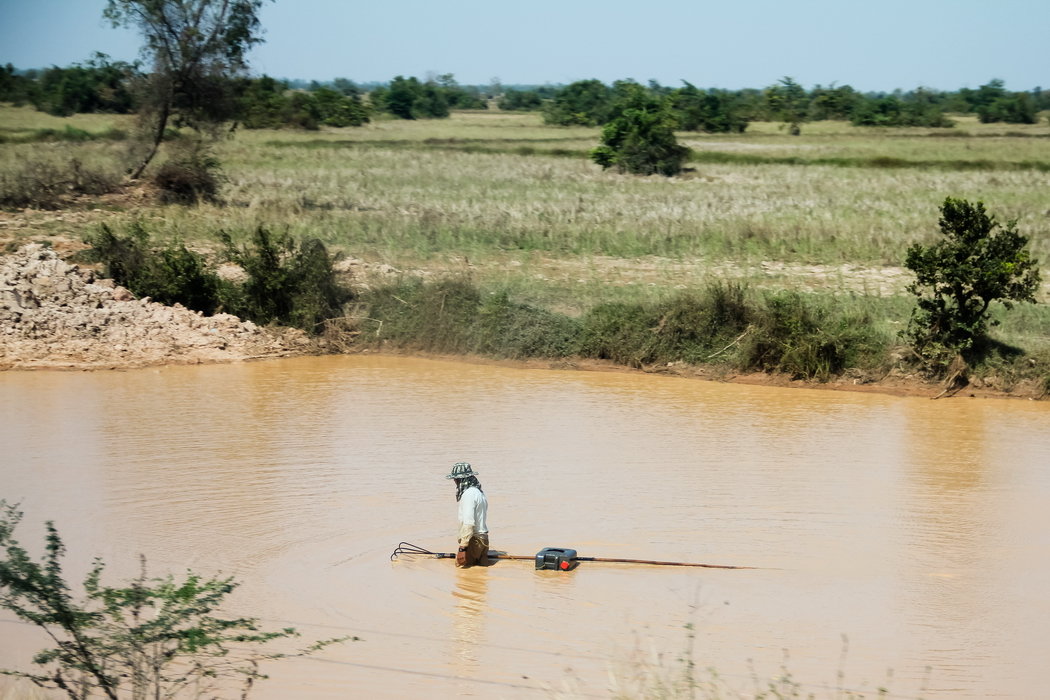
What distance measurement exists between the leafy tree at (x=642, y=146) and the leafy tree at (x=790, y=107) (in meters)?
20.2

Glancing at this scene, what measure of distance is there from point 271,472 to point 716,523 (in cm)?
484

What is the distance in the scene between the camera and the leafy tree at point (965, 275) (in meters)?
15.8

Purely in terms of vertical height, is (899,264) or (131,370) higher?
(899,264)

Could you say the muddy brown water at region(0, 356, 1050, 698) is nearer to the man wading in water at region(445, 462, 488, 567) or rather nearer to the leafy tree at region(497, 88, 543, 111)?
the man wading in water at region(445, 462, 488, 567)

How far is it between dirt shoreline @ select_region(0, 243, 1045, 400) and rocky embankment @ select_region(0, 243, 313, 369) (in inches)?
0.6

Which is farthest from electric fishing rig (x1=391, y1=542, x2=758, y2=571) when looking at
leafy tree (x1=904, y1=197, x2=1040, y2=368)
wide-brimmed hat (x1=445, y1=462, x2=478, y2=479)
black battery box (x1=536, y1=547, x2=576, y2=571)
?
leafy tree (x1=904, y1=197, x2=1040, y2=368)

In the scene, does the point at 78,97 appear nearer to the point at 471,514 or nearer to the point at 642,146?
the point at 642,146

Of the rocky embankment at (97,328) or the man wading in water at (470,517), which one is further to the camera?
the rocky embankment at (97,328)

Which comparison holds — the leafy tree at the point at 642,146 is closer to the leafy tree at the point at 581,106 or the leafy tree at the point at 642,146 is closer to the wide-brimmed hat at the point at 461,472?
the leafy tree at the point at 581,106

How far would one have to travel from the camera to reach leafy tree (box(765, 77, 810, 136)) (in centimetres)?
6534

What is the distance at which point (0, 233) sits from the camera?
2144cm

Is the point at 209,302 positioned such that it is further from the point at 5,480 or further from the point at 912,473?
the point at 912,473

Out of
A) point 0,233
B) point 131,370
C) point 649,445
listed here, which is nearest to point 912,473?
point 649,445

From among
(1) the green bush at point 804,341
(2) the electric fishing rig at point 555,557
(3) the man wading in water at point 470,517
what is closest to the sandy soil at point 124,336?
(1) the green bush at point 804,341
